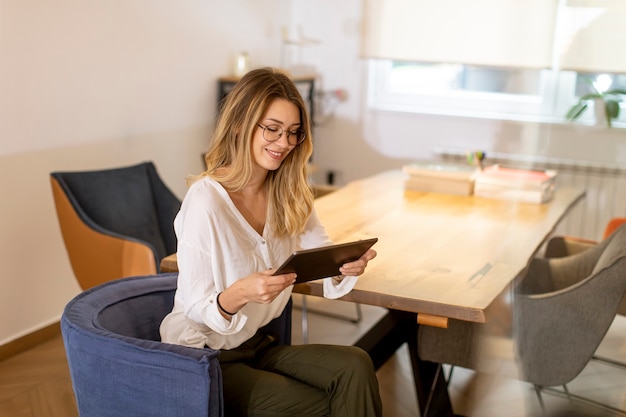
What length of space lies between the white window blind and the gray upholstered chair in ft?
2.25

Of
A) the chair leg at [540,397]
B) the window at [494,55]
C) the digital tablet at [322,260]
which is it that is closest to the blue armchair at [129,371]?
the digital tablet at [322,260]

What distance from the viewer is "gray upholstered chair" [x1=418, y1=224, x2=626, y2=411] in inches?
85.5

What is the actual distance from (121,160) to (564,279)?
2000 millimetres

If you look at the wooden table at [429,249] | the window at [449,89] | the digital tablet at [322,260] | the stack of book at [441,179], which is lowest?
the wooden table at [429,249]

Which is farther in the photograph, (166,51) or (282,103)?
(166,51)

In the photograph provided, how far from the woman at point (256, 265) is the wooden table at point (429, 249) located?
162mm

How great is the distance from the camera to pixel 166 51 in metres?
3.86

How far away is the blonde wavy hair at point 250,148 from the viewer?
1863 millimetres

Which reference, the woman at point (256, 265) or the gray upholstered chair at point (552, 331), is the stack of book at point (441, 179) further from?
the woman at point (256, 265)

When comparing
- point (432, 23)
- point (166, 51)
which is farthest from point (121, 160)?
point (432, 23)

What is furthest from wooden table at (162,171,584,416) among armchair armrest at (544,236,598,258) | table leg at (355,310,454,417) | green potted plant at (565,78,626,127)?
green potted plant at (565,78,626,127)

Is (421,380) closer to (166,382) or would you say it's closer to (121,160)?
(166,382)

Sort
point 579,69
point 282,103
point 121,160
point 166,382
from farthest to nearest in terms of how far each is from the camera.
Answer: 1. point 121,160
2. point 579,69
3. point 282,103
4. point 166,382

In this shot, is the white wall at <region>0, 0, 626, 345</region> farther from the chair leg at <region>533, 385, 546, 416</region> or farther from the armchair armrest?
the chair leg at <region>533, 385, 546, 416</region>
